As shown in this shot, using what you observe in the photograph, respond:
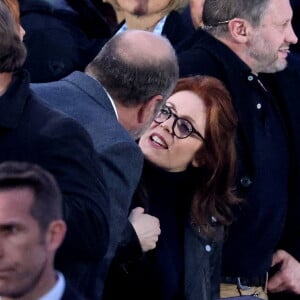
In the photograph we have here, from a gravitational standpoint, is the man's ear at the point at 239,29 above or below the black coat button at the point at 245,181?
above

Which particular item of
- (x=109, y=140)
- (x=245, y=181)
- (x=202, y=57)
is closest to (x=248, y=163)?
(x=245, y=181)

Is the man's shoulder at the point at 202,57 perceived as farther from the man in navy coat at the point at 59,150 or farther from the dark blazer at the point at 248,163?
the man in navy coat at the point at 59,150

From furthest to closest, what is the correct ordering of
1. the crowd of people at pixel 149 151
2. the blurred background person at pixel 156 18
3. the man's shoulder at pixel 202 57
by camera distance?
the blurred background person at pixel 156 18, the man's shoulder at pixel 202 57, the crowd of people at pixel 149 151

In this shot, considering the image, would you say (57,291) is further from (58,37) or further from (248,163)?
(58,37)

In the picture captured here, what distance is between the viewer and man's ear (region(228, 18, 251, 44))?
484 centimetres

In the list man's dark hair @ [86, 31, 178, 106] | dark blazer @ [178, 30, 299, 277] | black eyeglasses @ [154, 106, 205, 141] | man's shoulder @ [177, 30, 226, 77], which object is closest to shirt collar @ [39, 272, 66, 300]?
man's dark hair @ [86, 31, 178, 106]

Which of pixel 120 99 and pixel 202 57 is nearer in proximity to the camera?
pixel 120 99

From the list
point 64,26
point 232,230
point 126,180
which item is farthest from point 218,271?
point 64,26

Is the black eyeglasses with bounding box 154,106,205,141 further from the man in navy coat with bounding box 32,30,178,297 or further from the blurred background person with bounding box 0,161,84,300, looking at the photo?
the blurred background person with bounding box 0,161,84,300

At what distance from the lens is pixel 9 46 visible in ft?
10.3

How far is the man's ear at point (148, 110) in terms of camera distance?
372 centimetres

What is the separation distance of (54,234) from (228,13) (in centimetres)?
246

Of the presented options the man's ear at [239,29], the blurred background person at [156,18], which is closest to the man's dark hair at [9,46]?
the man's ear at [239,29]

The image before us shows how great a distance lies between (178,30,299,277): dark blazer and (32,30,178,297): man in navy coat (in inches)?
32.1
